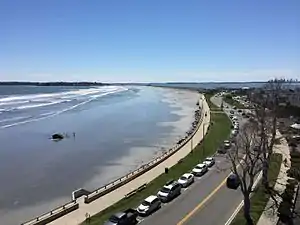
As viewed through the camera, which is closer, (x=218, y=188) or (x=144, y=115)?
(x=218, y=188)

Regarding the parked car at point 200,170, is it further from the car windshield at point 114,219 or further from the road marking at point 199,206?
the car windshield at point 114,219

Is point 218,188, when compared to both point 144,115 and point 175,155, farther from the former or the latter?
point 144,115

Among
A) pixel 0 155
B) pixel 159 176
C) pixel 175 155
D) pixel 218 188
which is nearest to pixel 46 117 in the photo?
pixel 0 155

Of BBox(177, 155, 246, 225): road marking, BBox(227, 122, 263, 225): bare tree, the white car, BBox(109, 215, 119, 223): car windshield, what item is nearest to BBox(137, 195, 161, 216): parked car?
BBox(177, 155, 246, 225): road marking

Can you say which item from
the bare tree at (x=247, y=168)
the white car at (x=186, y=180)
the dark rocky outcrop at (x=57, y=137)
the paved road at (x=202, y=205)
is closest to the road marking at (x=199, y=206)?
the paved road at (x=202, y=205)

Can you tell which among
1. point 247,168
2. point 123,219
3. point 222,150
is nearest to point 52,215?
point 123,219
